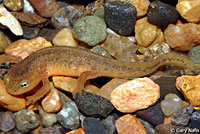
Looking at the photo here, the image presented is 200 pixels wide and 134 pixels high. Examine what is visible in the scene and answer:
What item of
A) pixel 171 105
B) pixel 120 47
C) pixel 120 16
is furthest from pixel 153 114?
pixel 120 16

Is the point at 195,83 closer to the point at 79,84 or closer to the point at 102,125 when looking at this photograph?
the point at 102,125

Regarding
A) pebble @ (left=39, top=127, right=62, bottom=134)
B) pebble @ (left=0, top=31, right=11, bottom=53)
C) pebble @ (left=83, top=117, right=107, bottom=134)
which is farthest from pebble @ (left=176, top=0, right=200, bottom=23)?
pebble @ (left=0, top=31, right=11, bottom=53)

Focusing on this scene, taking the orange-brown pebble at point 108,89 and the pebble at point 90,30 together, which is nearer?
the orange-brown pebble at point 108,89

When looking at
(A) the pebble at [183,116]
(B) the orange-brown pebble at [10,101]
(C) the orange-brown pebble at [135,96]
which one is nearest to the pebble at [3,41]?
(B) the orange-brown pebble at [10,101]

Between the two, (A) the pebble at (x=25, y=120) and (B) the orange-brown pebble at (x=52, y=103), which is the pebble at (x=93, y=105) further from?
(A) the pebble at (x=25, y=120)

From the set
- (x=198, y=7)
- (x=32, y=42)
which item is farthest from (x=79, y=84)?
(x=198, y=7)

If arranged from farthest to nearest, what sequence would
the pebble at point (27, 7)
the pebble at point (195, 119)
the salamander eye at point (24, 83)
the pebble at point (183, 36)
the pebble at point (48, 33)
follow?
the pebble at point (27, 7) → the pebble at point (48, 33) → the pebble at point (183, 36) → the salamander eye at point (24, 83) → the pebble at point (195, 119)

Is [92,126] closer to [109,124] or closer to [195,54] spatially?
[109,124]
